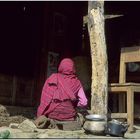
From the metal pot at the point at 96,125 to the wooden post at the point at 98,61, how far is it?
48cm

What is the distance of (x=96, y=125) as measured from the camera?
6805 mm

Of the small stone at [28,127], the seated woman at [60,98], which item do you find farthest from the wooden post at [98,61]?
the small stone at [28,127]

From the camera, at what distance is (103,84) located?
7410 millimetres

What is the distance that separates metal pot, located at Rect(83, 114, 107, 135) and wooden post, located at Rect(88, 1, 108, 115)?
48cm

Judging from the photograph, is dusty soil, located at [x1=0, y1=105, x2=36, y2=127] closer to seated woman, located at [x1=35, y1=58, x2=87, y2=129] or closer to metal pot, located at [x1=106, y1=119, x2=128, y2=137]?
seated woman, located at [x1=35, y1=58, x2=87, y2=129]

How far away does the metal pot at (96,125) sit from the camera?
22.3 feet

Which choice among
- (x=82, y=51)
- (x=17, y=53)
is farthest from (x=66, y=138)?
(x=82, y=51)

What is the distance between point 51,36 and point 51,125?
338 cm

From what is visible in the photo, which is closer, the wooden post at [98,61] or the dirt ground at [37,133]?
the dirt ground at [37,133]

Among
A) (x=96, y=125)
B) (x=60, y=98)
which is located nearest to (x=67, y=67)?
(x=60, y=98)

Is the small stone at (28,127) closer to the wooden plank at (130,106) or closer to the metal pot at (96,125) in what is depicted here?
the metal pot at (96,125)

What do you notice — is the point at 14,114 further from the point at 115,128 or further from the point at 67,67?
the point at 115,128

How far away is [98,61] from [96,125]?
119 centimetres

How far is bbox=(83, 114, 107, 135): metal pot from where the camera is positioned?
6797mm
